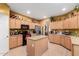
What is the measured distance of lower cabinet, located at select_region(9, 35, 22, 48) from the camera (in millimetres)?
4992

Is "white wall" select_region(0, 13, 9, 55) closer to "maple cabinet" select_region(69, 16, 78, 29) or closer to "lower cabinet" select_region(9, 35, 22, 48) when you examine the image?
"lower cabinet" select_region(9, 35, 22, 48)

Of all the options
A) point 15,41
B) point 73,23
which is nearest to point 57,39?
point 73,23

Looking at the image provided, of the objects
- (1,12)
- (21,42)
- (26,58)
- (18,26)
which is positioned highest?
(1,12)

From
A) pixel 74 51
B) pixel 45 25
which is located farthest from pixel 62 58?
pixel 45 25

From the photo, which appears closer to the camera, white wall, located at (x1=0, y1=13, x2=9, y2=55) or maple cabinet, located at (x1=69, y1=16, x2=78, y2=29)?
white wall, located at (x1=0, y1=13, x2=9, y2=55)

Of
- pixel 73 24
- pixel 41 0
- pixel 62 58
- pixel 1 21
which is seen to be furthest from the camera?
pixel 73 24

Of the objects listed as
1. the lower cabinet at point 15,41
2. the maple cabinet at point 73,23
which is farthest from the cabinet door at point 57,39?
the lower cabinet at point 15,41

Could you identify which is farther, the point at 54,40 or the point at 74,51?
the point at 54,40

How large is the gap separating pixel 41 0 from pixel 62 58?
1.11 meters

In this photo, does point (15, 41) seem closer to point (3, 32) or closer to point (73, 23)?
point (3, 32)

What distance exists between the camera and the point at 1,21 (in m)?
3.78

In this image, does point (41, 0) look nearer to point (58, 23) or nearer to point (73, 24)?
point (73, 24)

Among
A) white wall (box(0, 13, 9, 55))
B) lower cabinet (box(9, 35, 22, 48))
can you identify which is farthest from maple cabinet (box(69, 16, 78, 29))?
white wall (box(0, 13, 9, 55))

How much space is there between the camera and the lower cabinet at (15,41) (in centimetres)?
Result: 499
